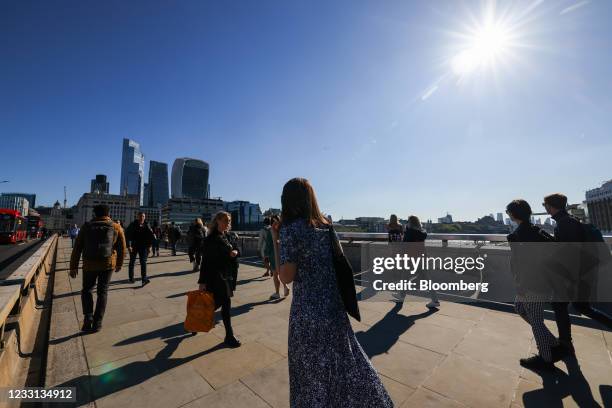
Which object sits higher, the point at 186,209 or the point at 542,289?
the point at 186,209

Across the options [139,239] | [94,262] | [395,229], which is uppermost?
[395,229]

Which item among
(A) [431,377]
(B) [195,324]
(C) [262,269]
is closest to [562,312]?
(A) [431,377]

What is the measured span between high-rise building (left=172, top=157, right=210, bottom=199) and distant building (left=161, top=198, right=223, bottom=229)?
30407 mm

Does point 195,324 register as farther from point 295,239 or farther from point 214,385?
point 295,239

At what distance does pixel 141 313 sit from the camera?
550 cm

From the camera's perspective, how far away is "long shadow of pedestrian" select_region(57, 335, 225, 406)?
2.82 meters

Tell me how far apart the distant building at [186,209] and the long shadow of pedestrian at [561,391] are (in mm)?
143100

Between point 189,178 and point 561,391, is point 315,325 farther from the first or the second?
point 189,178

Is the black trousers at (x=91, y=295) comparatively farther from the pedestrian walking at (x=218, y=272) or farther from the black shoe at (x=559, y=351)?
the black shoe at (x=559, y=351)

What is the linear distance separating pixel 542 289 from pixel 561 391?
3.30 ft

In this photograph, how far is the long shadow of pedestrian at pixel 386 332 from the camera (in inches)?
151

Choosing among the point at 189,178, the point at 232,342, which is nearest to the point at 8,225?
the point at 232,342

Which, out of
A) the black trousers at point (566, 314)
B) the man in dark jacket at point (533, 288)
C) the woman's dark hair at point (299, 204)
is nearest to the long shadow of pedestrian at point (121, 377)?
the woman's dark hair at point (299, 204)

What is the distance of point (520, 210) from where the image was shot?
349 centimetres
